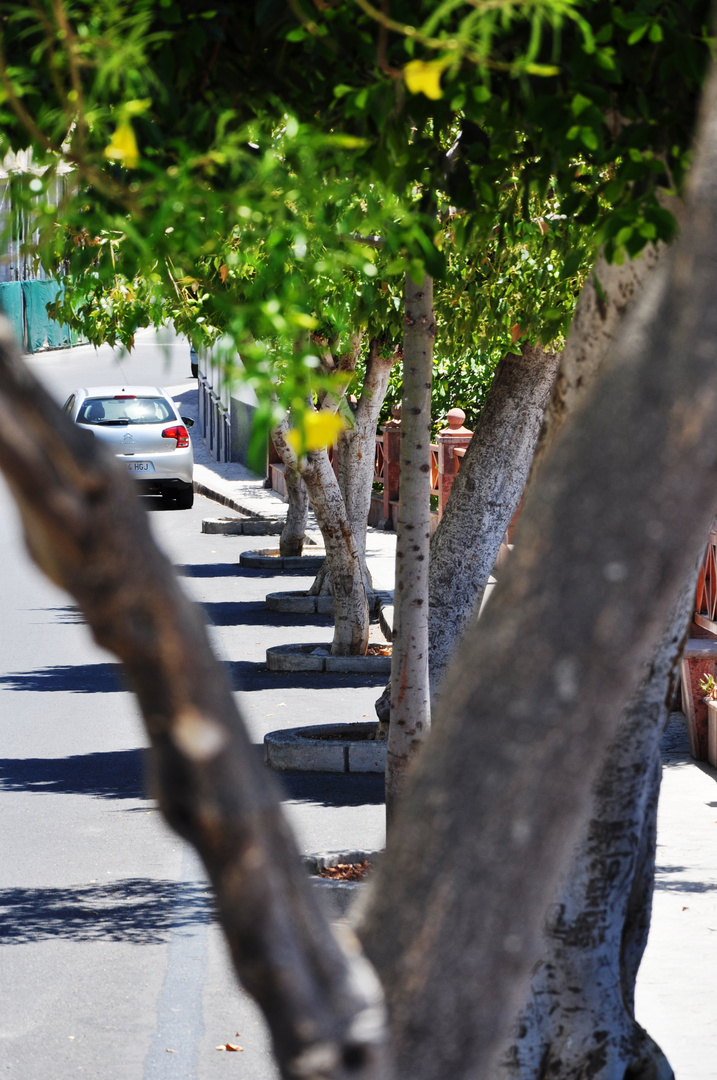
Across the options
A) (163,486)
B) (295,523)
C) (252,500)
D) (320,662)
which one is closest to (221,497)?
(252,500)

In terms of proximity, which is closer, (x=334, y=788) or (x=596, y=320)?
(x=596, y=320)

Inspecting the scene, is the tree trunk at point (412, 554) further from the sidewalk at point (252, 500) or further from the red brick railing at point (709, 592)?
the sidewalk at point (252, 500)

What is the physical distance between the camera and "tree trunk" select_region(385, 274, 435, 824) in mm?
6301

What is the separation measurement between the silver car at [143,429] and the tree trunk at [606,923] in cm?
2050

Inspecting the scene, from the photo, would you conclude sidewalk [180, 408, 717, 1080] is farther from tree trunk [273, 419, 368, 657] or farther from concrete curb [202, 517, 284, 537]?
concrete curb [202, 517, 284, 537]

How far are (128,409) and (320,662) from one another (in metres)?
13.9

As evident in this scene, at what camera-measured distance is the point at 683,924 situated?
6.30m

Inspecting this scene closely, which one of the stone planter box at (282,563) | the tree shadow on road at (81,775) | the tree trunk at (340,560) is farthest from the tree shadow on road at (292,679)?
the stone planter box at (282,563)

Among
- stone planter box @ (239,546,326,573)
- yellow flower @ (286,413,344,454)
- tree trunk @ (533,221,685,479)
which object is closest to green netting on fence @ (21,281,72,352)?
stone planter box @ (239,546,326,573)

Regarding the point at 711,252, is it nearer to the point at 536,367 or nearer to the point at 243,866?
the point at 243,866

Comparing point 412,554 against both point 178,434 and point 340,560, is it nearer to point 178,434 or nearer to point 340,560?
point 340,560

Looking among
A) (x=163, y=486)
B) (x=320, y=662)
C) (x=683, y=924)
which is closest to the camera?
(x=683, y=924)

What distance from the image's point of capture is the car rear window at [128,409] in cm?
2484

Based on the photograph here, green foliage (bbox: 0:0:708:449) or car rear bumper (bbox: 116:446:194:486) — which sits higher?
green foliage (bbox: 0:0:708:449)
